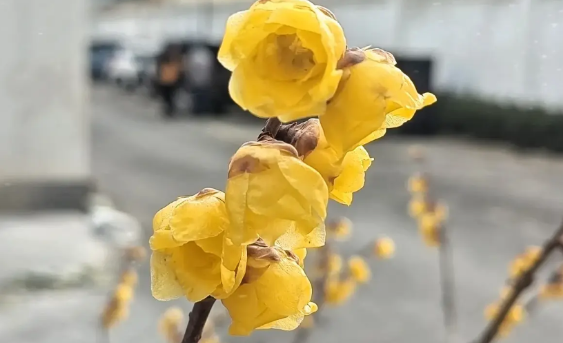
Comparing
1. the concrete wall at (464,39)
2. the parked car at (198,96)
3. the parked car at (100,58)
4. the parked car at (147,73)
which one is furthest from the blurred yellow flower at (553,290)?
the parked car at (100,58)

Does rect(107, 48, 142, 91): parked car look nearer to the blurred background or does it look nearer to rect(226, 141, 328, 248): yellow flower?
the blurred background

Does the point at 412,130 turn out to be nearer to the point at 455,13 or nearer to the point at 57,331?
the point at 455,13

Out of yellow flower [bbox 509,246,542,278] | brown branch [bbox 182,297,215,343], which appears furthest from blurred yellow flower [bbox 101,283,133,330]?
brown branch [bbox 182,297,215,343]

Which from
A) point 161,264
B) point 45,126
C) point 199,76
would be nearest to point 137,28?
point 199,76

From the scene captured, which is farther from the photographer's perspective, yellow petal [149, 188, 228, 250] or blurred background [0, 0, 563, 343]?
blurred background [0, 0, 563, 343]

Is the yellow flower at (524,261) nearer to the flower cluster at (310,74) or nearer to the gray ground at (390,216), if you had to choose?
the flower cluster at (310,74)

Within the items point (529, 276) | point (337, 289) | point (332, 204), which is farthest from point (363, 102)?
point (332, 204)

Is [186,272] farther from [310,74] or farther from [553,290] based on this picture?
[553,290]
